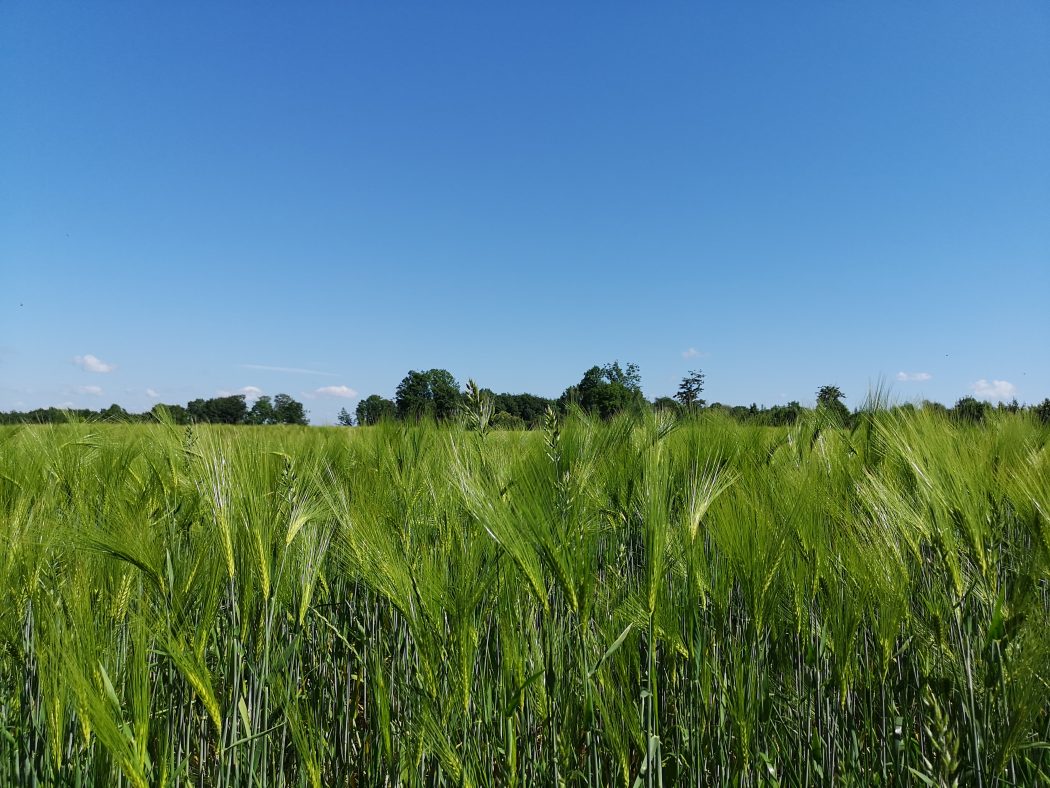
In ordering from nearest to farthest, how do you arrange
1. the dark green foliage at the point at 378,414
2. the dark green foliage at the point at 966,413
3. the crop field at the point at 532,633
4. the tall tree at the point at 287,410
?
the crop field at the point at 532,633
the dark green foliage at the point at 378,414
the dark green foliage at the point at 966,413
the tall tree at the point at 287,410

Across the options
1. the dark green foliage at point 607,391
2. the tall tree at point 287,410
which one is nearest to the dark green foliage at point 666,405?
the dark green foliage at point 607,391

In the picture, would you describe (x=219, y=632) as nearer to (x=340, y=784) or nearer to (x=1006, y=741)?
(x=340, y=784)

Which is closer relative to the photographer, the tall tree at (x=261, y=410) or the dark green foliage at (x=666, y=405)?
the dark green foliage at (x=666, y=405)

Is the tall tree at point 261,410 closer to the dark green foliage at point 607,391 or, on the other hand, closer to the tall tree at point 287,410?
the tall tree at point 287,410

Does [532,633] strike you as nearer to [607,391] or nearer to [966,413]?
[966,413]

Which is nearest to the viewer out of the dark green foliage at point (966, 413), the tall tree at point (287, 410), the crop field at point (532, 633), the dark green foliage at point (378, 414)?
the crop field at point (532, 633)

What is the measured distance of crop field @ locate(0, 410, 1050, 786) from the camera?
1.16 m

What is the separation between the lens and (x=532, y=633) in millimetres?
1413

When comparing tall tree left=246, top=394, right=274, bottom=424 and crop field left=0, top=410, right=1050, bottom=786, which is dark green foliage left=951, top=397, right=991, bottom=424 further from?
tall tree left=246, top=394, right=274, bottom=424

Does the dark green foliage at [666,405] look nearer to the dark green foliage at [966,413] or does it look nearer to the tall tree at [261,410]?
the dark green foliage at [966,413]

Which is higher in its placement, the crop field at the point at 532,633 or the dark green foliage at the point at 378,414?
the dark green foliage at the point at 378,414

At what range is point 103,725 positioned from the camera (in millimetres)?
928

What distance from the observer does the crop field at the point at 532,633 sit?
1164mm

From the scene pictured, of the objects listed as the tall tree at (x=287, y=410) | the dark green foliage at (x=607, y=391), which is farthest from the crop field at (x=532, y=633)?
the tall tree at (x=287, y=410)
